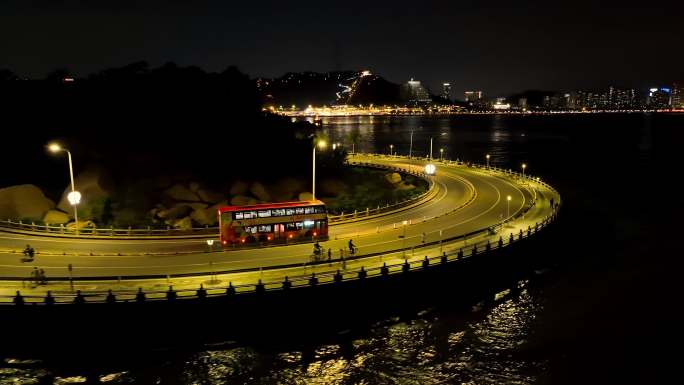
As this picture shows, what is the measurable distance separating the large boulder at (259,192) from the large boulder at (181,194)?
5.56m

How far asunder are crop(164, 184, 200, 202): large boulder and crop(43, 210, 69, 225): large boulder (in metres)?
8.95

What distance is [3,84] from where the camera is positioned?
242 ft

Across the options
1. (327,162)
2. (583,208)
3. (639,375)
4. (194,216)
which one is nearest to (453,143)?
(583,208)

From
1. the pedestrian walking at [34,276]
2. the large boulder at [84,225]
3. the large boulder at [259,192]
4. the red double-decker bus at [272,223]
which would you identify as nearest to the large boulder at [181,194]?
the large boulder at [259,192]

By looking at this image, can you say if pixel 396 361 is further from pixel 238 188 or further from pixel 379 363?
pixel 238 188

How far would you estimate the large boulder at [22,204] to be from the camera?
4578cm

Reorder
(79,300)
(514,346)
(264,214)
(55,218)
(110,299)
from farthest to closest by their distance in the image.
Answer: (55,218), (264,214), (514,346), (110,299), (79,300)

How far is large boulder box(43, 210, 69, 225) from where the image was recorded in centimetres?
4503

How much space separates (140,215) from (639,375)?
40.3 m

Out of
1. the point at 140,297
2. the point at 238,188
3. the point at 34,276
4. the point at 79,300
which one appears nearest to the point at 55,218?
the point at 34,276

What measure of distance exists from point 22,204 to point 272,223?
2338 cm

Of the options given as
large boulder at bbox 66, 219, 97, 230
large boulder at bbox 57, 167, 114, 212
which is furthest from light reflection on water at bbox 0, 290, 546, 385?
large boulder at bbox 57, 167, 114, 212

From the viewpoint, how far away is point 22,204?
46.6 meters

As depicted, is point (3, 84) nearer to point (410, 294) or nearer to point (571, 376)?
point (410, 294)
